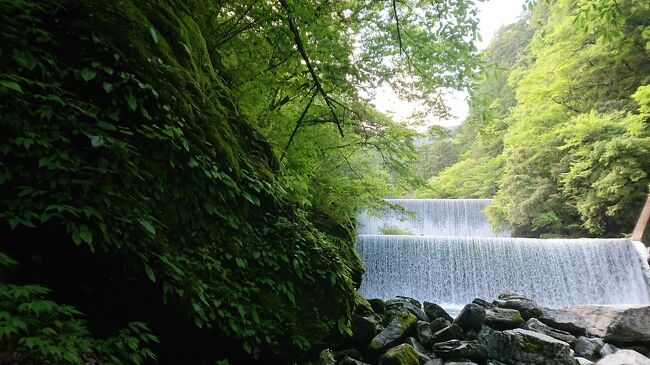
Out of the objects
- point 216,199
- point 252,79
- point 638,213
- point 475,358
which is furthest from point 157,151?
point 638,213

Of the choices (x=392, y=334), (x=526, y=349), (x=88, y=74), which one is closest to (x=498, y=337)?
(x=526, y=349)

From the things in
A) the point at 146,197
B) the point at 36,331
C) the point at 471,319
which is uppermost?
the point at 146,197

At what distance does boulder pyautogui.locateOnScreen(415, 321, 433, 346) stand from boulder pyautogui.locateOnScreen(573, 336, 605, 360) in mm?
2433

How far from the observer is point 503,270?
1045 cm

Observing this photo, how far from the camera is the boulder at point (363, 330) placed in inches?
216

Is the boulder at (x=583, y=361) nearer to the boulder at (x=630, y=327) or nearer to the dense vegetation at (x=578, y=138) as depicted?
the boulder at (x=630, y=327)

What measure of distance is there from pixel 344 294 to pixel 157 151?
83.1 inches

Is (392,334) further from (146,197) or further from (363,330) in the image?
(146,197)

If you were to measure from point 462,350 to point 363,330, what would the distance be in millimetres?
1452

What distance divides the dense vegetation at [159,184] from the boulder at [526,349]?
3.09 meters

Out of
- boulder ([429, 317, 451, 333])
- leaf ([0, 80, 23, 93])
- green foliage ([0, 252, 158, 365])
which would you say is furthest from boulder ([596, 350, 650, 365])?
leaf ([0, 80, 23, 93])

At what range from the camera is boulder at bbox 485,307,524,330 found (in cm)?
653

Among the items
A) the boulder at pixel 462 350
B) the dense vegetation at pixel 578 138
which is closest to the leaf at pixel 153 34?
the boulder at pixel 462 350

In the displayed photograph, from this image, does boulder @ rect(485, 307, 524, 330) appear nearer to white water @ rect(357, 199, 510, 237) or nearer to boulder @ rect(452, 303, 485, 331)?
boulder @ rect(452, 303, 485, 331)
